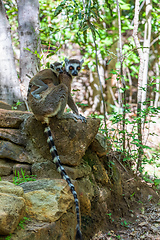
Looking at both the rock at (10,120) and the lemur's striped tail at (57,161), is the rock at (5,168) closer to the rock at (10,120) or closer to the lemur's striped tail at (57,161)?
the rock at (10,120)

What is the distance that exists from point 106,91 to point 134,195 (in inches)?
223

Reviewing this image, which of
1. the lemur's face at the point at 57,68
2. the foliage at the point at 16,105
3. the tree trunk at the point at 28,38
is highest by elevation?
the tree trunk at the point at 28,38

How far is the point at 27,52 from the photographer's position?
564 centimetres

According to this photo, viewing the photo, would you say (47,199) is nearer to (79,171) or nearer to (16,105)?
(79,171)

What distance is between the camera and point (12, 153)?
3703 millimetres

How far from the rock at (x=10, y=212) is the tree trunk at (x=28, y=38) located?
12.3 ft

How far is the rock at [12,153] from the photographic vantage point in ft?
12.0

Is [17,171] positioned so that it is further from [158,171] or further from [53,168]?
[158,171]

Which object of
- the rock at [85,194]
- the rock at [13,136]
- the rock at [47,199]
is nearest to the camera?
the rock at [47,199]

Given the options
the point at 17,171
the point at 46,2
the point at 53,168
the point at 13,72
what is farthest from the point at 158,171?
the point at 46,2

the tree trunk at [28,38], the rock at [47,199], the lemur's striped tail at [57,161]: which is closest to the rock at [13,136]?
the lemur's striped tail at [57,161]

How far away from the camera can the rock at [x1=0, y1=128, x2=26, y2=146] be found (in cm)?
383

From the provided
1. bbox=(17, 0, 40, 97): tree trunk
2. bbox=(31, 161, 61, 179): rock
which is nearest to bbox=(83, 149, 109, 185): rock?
bbox=(31, 161, 61, 179): rock

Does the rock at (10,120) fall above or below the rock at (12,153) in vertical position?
above
